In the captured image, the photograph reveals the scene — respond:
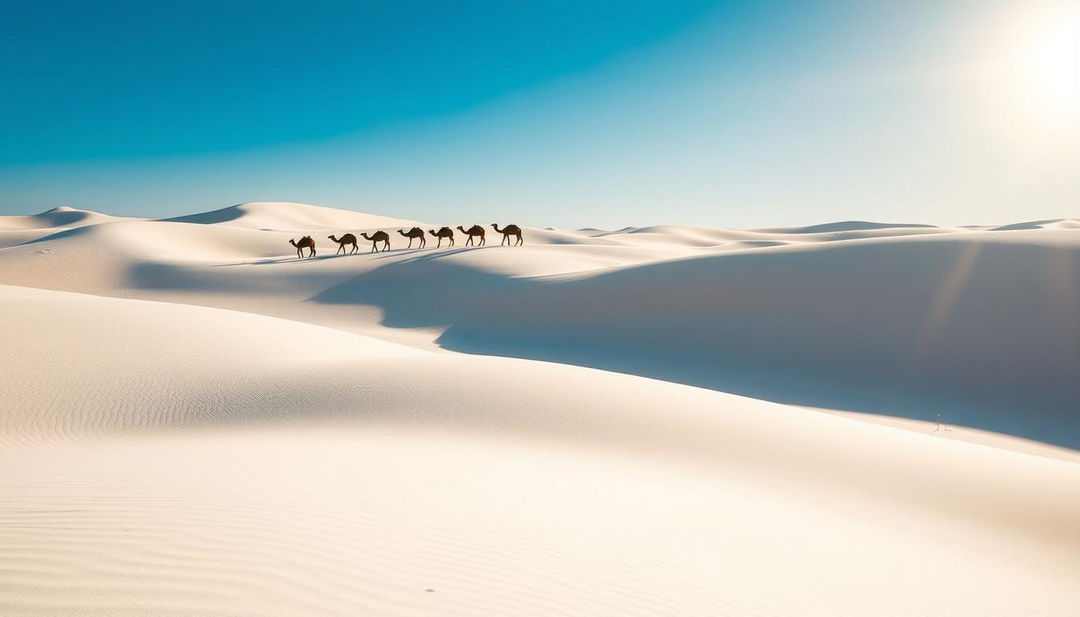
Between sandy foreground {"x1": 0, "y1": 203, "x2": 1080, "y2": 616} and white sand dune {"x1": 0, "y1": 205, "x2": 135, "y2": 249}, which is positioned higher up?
white sand dune {"x1": 0, "y1": 205, "x2": 135, "y2": 249}

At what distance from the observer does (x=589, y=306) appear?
62.2ft

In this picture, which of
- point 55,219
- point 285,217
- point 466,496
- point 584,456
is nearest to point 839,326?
point 584,456

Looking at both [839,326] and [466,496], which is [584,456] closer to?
[466,496]

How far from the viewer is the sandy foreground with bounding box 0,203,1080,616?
2.77m

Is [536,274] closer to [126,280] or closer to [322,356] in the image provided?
[322,356]

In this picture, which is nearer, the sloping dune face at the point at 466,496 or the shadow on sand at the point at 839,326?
the sloping dune face at the point at 466,496

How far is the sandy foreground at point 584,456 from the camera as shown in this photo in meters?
2.77

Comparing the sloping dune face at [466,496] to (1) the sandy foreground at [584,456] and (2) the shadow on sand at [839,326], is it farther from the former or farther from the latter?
(2) the shadow on sand at [839,326]

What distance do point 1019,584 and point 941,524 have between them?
919 mm

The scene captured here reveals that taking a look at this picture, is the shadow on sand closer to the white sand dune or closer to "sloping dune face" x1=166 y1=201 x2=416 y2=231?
"sloping dune face" x1=166 y1=201 x2=416 y2=231

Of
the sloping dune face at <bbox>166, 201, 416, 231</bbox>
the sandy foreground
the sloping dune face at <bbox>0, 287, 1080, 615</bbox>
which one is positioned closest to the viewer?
the sloping dune face at <bbox>0, 287, 1080, 615</bbox>

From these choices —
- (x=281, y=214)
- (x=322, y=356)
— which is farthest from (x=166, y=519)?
(x=281, y=214)

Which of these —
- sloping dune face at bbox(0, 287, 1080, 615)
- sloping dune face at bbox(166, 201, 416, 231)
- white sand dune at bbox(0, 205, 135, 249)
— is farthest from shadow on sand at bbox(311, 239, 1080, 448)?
white sand dune at bbox(0, 205, 135, 249)

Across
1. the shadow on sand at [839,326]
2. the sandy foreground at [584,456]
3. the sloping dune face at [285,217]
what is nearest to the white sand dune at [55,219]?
the sloping dune face at [285,217]
